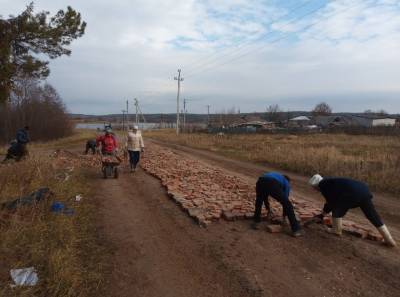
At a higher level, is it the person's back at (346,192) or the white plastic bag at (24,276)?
the person's back at (346,192)

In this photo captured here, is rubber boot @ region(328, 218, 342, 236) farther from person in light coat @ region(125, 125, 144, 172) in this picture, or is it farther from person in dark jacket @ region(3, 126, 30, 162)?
person in dark jacket @ region(3, 126, 30, 162)

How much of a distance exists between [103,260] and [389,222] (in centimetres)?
670

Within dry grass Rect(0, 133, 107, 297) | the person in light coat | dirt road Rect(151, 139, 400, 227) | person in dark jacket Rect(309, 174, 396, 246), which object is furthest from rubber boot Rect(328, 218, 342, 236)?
the person in light coat

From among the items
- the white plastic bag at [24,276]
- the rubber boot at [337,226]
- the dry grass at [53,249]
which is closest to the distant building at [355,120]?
the rubber boot at [337,226]

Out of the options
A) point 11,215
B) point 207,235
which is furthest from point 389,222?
point 11,215

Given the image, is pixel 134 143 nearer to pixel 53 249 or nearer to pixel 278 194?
pixel 278 194

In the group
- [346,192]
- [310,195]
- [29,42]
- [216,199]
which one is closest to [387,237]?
[346,192]

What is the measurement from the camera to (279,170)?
60.2 ft

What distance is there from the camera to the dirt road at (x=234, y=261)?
5.11 metres

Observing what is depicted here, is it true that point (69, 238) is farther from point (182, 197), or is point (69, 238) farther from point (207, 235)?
point (182, 197)

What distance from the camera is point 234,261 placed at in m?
5.92

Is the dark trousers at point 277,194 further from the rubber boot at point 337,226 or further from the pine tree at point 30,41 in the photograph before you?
the pine tree at point 30,41

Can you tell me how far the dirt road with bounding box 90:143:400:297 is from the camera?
5.11m

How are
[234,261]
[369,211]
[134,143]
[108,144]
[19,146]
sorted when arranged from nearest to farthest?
[234,261] → [369,211] → [108,144] → [134,143] → [19,146]
